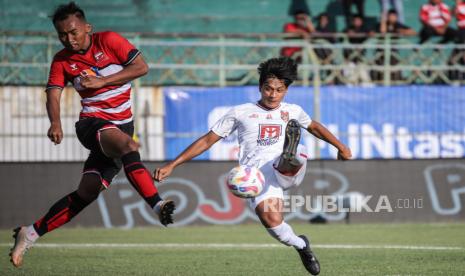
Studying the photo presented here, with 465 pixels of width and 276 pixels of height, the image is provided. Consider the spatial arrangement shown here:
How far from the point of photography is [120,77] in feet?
28.2

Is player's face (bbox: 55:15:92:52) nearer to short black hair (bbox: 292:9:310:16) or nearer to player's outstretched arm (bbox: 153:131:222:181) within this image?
player's outstretched arm (bbox: 153:131:222:181)

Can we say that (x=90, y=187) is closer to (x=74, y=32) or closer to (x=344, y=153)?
(x=74, y=32)

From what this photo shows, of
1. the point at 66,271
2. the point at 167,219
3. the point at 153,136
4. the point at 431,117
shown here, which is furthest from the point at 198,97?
the point at 167,219

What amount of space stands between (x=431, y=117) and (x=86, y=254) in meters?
8.92

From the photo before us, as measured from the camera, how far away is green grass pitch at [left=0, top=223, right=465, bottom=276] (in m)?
9.60

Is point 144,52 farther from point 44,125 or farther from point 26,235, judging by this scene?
point 26,235

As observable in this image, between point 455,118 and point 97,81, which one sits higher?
point 97,81

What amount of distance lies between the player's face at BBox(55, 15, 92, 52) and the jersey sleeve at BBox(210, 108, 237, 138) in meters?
1.44

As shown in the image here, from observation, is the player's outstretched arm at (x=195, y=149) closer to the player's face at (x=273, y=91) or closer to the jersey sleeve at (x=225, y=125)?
the jersey sleeve at (x=225, y=125)

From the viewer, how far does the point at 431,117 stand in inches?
719

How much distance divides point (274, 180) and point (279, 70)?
3.40 feet

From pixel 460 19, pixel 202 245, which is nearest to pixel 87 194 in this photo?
pixel 202 245

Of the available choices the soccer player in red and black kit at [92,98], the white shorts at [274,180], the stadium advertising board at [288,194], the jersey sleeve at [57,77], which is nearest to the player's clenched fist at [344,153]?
the white shorts at [274,180]

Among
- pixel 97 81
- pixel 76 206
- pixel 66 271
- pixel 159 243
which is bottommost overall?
pixel 159 243
